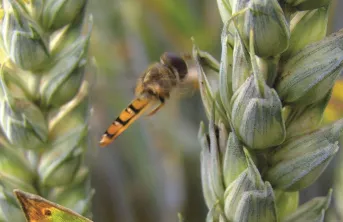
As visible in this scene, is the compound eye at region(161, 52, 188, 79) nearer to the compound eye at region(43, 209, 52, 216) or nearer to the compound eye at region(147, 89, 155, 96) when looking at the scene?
the compound eye at region(147, 89, 155, 96)

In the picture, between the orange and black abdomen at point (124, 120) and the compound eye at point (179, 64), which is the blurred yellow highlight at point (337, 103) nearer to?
the compound eye at point (179, 64)

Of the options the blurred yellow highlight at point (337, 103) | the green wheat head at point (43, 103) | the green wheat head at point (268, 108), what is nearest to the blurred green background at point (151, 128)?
the blurred yellow highlight at point (337, 103)

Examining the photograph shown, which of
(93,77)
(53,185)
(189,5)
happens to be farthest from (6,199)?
(189,5)

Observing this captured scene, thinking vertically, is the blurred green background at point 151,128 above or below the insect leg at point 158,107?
below

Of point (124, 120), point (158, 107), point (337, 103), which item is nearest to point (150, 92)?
point (158, 107)

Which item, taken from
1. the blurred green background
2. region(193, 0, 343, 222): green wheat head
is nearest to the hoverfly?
region(193, 0, 343, 222): green wheat head

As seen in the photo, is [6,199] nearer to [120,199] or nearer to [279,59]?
[279,59]
